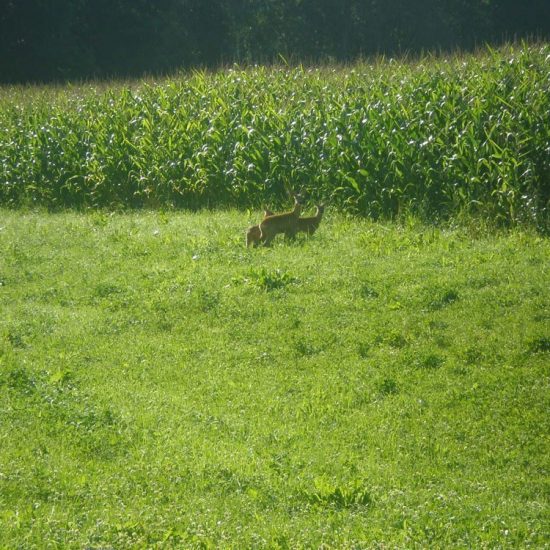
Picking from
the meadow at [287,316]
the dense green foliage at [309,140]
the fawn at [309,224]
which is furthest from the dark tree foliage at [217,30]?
the fawn at [309,224]

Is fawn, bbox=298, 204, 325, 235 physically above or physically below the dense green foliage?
below

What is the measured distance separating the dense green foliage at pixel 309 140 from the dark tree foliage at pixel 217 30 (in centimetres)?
2509

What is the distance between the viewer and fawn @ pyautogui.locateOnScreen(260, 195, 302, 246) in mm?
12039

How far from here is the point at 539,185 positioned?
12695mm

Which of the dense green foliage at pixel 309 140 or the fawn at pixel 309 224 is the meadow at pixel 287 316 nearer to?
the dense green foliage at pixel 309 140

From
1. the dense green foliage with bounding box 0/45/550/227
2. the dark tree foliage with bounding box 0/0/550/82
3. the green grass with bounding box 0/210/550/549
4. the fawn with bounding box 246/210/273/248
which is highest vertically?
the dark tree foliage with bounding box 0/0/550/82

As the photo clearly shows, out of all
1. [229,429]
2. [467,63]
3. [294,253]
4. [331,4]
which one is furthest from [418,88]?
[331,4]

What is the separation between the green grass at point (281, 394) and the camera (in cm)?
555

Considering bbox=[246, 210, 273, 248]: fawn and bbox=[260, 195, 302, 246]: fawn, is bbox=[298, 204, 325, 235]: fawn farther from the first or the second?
bbox=[246, 210, 273, 248]: fawn

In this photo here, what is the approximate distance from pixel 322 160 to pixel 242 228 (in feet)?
7.11

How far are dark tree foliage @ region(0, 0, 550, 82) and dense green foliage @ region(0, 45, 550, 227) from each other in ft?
82.3

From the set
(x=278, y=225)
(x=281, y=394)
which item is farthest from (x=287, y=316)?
(x=278, y=225)

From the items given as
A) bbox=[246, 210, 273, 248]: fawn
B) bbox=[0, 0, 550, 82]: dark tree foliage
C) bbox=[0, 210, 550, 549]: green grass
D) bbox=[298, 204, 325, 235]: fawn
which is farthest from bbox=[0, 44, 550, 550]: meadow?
bbox=[0, 0, 550, 82]: dark tree foliage

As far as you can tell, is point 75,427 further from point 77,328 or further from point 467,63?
point 467,63
